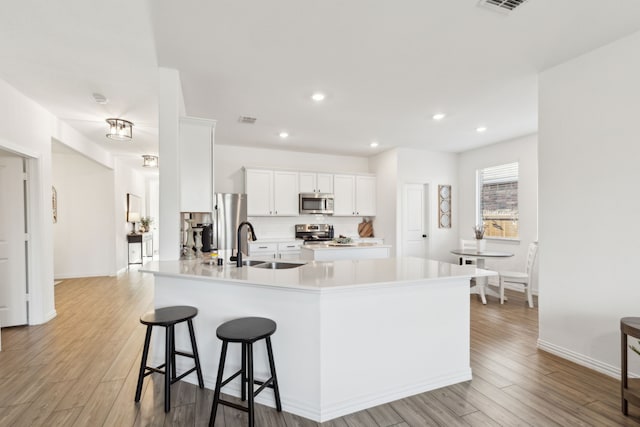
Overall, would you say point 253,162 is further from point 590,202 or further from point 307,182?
point 590,202

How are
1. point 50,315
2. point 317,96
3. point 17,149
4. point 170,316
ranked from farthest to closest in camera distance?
point 50,315 → point 317,96 → point 17,149 → point 170,316

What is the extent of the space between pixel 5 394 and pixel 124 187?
605 cm

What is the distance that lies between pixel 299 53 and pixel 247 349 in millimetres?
2360

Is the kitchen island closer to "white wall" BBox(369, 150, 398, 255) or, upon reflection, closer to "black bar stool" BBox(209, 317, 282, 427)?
"black bar stool" BBox(209, 317, 282, 427)

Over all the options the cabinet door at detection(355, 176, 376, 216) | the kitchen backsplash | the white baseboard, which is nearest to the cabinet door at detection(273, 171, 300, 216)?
the kitchen backsplash

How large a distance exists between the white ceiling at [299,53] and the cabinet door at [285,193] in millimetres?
1783

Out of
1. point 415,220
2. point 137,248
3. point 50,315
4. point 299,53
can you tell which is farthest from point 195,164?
point 137,248

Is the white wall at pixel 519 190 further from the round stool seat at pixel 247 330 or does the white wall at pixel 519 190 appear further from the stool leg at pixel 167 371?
the stool leg at pixel 167 371

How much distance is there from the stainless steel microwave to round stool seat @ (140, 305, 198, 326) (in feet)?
12.7

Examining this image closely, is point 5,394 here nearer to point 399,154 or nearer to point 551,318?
point 551,318

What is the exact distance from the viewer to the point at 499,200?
19.1ft

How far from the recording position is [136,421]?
1.96 metres

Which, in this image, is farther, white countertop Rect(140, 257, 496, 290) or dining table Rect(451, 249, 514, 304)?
dining table Rect(451, 249, 514, 304)

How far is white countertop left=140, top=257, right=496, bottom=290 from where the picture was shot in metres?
2.05
